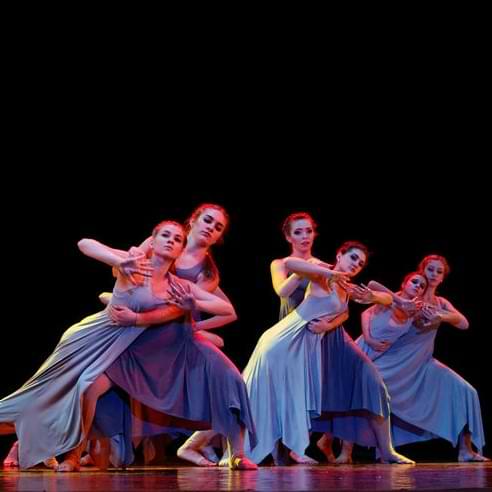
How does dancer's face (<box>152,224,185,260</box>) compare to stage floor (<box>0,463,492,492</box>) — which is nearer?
stage floor (<box>0,463,492,492</box>)

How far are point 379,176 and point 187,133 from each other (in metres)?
1.81

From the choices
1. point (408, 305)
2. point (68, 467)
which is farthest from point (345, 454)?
point (68, 467)

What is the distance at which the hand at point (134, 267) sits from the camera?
525 cm

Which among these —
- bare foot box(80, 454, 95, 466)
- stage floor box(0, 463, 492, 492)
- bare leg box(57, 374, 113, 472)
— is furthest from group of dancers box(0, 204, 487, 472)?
stage floor box(0, 463, 492, 492)

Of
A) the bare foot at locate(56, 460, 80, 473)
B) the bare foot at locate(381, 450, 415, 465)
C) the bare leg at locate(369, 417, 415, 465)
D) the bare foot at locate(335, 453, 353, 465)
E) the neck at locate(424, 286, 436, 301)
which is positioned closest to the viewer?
the bare foot at locate(56, 460, 80, 473)

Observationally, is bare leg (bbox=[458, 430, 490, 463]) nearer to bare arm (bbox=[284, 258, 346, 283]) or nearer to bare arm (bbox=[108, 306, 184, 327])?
bare arm (bbox=[284, 258, 346, 283])

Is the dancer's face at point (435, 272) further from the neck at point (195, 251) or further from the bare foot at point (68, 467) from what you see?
the bare foot at point (68, 467)

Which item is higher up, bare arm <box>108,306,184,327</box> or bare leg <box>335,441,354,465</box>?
bare arm <box>108,306,184,327</box>

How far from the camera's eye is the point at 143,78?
27.7ft

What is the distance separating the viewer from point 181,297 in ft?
17.4

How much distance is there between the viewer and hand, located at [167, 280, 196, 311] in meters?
5.29

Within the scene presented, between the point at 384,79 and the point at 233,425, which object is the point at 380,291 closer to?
the point at 233,425

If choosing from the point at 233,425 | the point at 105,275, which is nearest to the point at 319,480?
the point at 233,425

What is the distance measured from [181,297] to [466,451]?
319 centimetres
